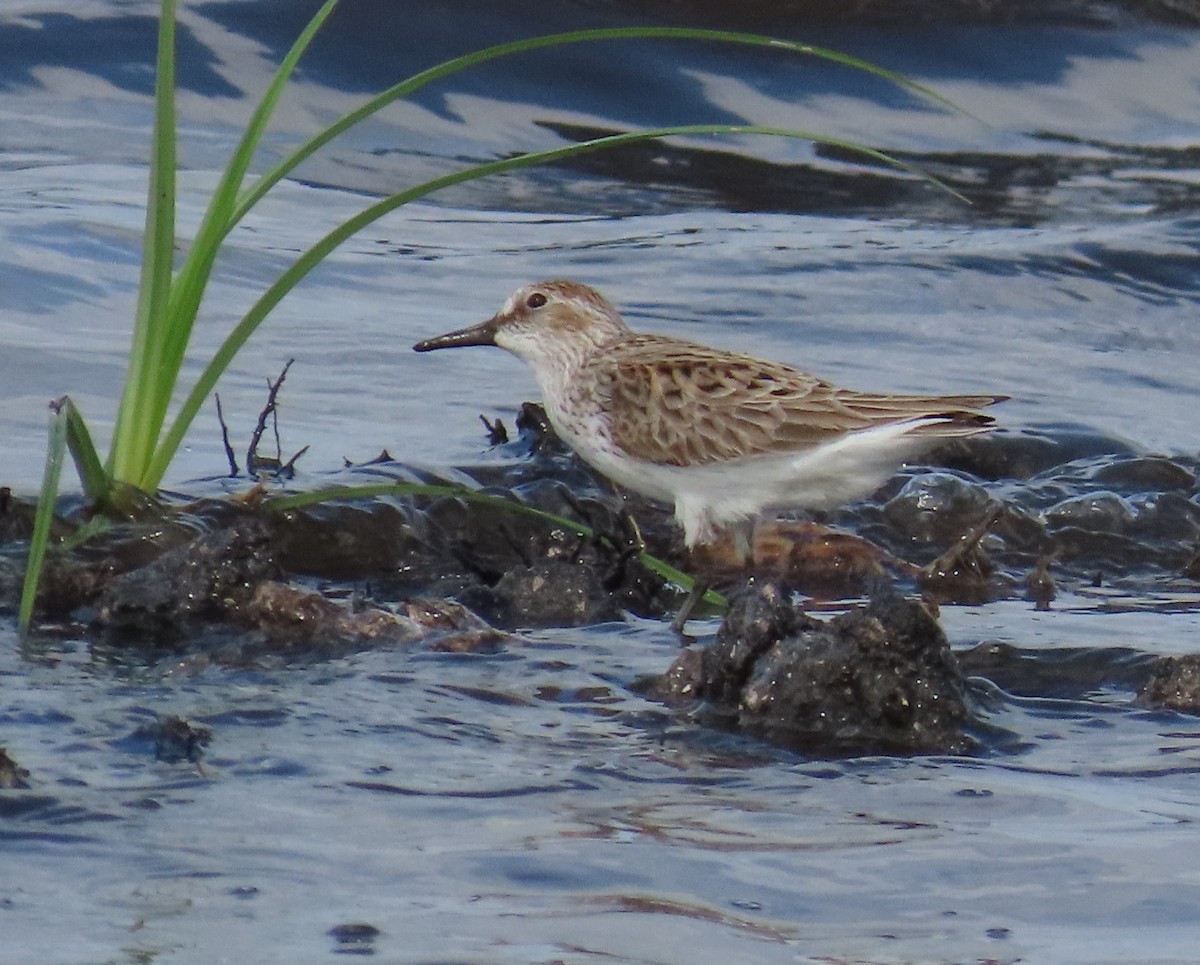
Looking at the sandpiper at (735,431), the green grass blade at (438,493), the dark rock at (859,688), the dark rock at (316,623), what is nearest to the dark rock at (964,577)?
the sandpiper at (735,431)

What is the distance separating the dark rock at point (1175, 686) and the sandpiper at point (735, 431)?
45.8 inches

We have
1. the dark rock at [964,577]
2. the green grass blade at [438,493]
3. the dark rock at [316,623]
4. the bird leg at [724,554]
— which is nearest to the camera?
the dark rock at [316,623]

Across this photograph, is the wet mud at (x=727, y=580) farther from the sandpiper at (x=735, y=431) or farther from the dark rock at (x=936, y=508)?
the sandpiper at (x=735, y=431)

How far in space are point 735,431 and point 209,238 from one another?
1.82 meters

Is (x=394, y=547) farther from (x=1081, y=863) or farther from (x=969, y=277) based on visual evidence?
(x=969, y=277)

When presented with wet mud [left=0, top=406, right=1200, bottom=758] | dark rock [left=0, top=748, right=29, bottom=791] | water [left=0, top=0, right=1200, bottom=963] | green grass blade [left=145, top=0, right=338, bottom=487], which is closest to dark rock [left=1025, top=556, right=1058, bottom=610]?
wet mud [left=0, top=406, right=1200, bottom=758]

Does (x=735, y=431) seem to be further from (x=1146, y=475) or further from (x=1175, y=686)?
(x=1146, y=475)

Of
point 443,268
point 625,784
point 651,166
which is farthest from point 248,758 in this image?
point 651,166

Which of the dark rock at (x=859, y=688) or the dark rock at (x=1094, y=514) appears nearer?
the dark rock at (x=859, y=688)

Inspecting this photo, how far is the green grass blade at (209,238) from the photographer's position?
5.19 metres

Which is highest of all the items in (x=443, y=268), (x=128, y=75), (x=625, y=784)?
(x=128, y=75)

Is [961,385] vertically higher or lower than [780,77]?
lower

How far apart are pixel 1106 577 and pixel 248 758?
3.36 meters

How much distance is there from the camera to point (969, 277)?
10.2 metres
